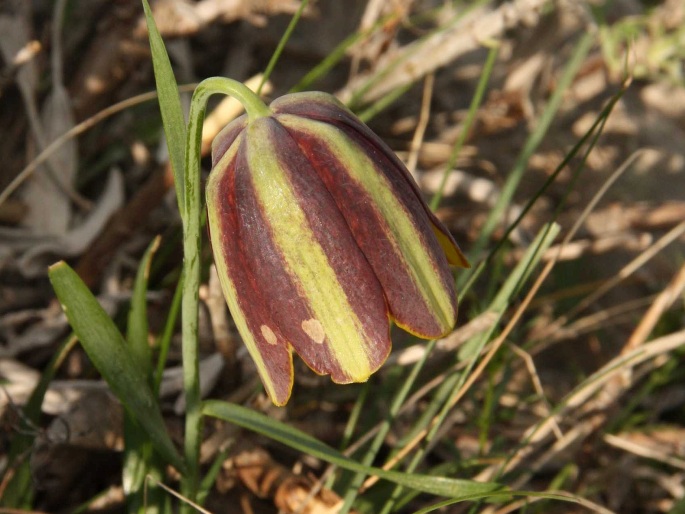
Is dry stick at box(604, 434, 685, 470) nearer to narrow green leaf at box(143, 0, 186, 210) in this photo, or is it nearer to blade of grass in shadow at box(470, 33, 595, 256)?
blade of grass in shadow at box(470, 33, 595, 256)

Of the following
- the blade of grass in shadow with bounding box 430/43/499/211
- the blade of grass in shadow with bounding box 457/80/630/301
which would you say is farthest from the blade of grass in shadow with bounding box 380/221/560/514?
the blade of grass in shadow with bounding box 430/43/499/211

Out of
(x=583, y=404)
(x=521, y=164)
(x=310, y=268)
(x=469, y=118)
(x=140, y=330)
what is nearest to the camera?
(x=310, y=268)

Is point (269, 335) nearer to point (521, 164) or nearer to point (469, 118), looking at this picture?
point (469, 118)

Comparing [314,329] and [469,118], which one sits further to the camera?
[469,118]

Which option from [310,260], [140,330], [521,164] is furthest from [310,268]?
[521,164]

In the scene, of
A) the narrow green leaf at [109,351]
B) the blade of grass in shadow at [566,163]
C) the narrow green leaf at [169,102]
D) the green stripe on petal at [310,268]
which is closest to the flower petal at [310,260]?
the green stripe on petal at [310,268]

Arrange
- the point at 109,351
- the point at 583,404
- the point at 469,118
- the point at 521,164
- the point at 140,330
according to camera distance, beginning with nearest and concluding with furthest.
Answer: the point at 109,351
the point at 140,330
the point at 469,118
the point at 521,164
the point at 583,404
